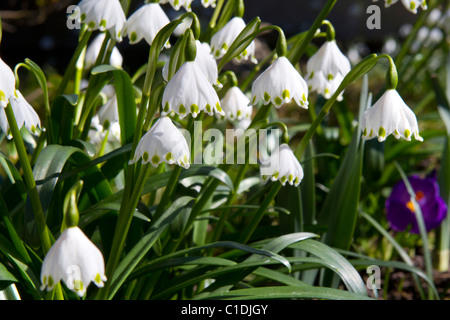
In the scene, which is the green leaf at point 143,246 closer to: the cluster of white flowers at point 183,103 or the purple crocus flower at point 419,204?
the cluster of white flowers at point 183,103

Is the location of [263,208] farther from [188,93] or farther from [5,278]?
[5,278]

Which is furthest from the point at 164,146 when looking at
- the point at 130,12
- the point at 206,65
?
the point at 130,12

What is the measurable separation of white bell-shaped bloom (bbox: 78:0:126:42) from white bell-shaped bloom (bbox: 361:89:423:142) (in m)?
0.62

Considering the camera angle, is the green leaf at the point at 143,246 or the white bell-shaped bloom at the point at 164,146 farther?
the green leaf at the point at 143,246

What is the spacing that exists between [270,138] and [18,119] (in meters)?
1.47

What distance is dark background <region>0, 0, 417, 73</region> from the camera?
627 centimetres

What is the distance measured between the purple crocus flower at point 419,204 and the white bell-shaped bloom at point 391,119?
1064mm

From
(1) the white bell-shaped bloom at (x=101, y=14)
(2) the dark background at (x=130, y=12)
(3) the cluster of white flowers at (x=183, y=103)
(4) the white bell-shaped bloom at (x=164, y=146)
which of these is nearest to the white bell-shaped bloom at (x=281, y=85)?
(3) the cluster of white flowers at (x=183, y=103)

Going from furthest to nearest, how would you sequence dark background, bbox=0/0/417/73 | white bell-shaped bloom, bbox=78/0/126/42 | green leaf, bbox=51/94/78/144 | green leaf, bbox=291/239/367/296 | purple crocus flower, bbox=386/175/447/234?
1. dark background, bbox=0/0/417/73
2. purple crocus flower, bbox=386/175/447/234
3. green leaf, bbox=51/94/78/144
4. green leaf, bbox=291/239/367/296
5. white bell-shaped bloom, bbox=78/0/126/42

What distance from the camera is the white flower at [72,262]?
38.7 inches

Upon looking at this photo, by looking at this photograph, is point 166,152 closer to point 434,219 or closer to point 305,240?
point 305,240

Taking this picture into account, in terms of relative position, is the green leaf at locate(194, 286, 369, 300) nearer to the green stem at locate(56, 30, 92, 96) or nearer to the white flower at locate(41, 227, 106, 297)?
the white flower at locate(41, 227, 106, 297)

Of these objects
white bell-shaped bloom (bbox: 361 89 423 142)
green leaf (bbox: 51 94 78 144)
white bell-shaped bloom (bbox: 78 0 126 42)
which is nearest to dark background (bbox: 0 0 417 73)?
green leaf (bbox: 51 94 78 144)

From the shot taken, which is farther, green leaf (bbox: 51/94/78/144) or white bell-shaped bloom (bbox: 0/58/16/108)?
green leaf (bbox: 51/94/78/144)
